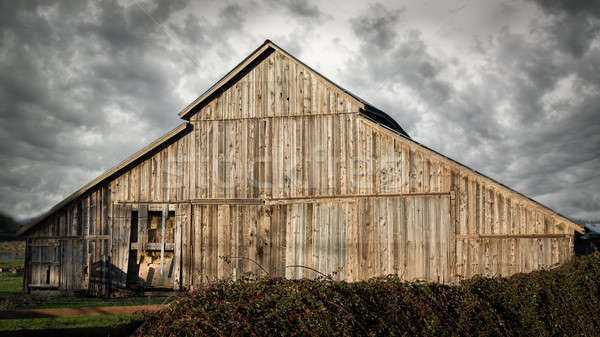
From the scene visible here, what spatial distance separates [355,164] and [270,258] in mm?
4384

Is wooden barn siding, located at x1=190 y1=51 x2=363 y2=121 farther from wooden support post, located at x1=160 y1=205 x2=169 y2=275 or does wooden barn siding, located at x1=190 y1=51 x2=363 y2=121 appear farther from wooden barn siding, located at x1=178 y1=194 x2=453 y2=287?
wooden support post, located at x1=160 y1=205 x2=169 y2=275

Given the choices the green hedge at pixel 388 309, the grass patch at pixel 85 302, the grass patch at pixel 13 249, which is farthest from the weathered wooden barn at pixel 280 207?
the grass patch at pixel 13 249

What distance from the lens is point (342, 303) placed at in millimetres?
5465

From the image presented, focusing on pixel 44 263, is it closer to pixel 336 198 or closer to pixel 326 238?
pixel 326 238

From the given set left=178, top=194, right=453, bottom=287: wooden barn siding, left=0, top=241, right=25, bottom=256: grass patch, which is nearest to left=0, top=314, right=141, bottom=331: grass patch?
left=178, top=194, right=453, bottom=287: wooden barn siding

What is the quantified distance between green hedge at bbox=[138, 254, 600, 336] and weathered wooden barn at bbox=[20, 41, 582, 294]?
5717 millimetres

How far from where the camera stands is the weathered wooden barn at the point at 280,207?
13.0 meters

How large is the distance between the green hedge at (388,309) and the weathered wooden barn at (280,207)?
5717 millimetres

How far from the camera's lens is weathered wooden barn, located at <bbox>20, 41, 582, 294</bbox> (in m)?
13.0

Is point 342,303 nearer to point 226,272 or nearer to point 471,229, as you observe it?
point 471,229

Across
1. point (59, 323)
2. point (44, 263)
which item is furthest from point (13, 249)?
point (59, 323)

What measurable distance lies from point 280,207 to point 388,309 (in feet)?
29.7

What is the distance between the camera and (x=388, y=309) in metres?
5.66

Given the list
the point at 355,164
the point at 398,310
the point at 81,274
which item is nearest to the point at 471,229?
the point at 355,164
